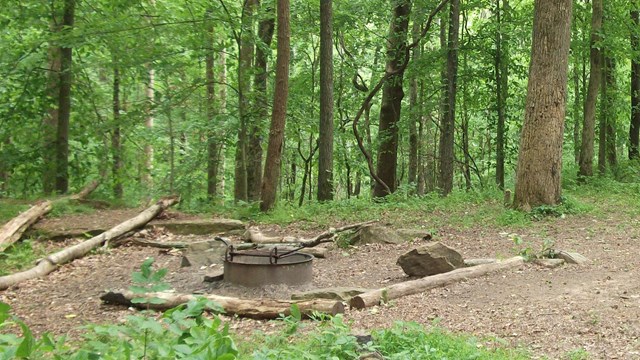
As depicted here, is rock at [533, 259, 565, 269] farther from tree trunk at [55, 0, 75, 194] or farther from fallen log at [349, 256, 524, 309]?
tree trunk at [55, 0, 75, 194]

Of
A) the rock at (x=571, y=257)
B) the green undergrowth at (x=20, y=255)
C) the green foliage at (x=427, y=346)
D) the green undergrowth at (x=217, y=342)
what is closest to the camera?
the green undergrowth at (x=217, y=342)

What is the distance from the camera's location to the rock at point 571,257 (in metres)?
7.71

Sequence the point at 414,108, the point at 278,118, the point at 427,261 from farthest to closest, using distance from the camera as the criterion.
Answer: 1. the point at 414,108
2. the point at 278,118
3. the point at 427,261

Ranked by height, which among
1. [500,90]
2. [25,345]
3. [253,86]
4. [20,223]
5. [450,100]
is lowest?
[20,223]

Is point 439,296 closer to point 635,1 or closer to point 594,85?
point 594,85

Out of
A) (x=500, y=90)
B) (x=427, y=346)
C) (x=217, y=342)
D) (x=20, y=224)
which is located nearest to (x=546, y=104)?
(x=500, y=90)

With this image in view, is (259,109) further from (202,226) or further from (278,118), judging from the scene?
(202,226)

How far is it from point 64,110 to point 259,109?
4.63 m

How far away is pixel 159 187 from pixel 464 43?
992 centimetres

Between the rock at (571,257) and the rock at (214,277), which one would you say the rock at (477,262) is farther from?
the rock at (214,277)

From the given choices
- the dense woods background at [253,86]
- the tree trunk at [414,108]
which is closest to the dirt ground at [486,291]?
the dense woods background at [253,86]

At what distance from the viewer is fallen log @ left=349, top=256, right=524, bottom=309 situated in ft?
20.3

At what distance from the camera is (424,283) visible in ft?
22.5

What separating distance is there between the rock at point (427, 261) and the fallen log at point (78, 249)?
190 inches
